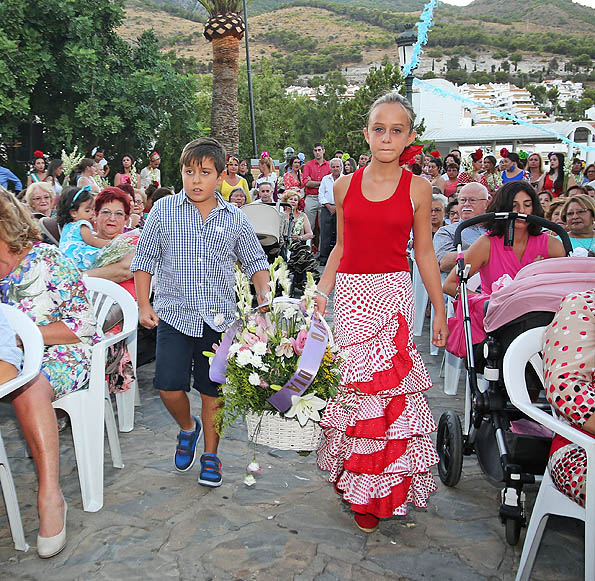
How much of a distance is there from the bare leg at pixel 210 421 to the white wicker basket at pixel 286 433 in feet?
2.85

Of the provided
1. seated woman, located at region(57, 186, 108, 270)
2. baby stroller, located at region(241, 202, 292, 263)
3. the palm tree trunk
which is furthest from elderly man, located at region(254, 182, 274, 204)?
the palm tree trunk

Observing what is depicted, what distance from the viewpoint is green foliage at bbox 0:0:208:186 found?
749 inches

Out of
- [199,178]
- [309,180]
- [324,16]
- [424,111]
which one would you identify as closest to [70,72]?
[309,180]

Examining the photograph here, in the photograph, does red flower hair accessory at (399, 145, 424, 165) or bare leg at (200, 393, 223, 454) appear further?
bare leg at (200, 393, 223, 454)

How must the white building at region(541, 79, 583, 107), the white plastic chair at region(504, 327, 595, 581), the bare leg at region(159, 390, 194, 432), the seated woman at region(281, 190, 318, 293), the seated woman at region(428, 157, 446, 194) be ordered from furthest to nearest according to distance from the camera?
the white building at region(541, 79, 583, 107) < the seated woman at region(428, 157, 446, 194) < the seated woman at region(281, 190, 318, 293) < the bare leg at region(159, 390, 194, 432) < the white plastic chair at region(504, 327, 595, 581)

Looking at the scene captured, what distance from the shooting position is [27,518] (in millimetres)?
→ 3613

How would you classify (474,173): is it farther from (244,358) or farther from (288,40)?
(288,40)

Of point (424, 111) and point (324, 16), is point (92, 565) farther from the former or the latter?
point (324, 16)

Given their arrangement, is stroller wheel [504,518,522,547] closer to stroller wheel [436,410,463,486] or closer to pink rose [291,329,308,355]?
stroller wheel [436,410,463,486]

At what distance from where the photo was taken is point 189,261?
378cm

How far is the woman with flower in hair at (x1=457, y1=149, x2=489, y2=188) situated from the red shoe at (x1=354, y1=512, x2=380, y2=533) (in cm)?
772

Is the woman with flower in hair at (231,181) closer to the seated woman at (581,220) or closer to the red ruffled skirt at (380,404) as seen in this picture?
the seated woman at (581,220)

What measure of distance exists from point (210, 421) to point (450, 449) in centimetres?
148

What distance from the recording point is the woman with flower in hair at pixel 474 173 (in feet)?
38.6
